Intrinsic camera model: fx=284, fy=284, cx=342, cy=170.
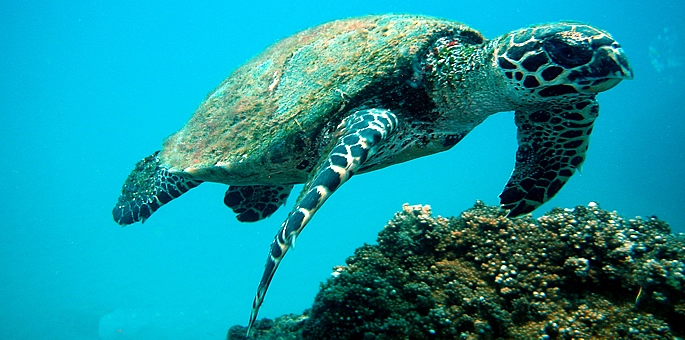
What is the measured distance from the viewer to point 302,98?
9.55 feet

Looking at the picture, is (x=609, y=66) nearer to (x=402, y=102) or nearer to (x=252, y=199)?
(x=402, y=102)

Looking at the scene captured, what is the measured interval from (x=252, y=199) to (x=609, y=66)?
4.43 metres

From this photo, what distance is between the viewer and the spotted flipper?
4.52 metres

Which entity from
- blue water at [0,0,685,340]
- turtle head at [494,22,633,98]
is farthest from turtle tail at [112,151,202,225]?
blue water at [0,0,685,340]

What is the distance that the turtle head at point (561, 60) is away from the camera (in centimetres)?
225

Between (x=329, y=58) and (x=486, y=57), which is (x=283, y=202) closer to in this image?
(x=329, y=58)

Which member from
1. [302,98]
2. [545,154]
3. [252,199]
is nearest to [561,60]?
[545,154]

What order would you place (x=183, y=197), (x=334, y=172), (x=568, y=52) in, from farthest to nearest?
(x=183, y=197), (x=568, y=52), (x=334, y=172)

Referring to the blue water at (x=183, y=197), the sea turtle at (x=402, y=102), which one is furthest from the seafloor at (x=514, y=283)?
the blue water at (x=183, y=197)

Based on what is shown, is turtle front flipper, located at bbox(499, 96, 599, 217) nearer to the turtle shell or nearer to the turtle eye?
the turtle eye

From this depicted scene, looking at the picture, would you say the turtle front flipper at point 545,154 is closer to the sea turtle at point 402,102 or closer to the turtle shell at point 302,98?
the sea turtle at point 402,102

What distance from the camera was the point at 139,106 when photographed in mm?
67188

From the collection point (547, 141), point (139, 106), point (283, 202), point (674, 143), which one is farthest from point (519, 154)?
point (139, 106)

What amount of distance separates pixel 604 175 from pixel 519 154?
217 ft
